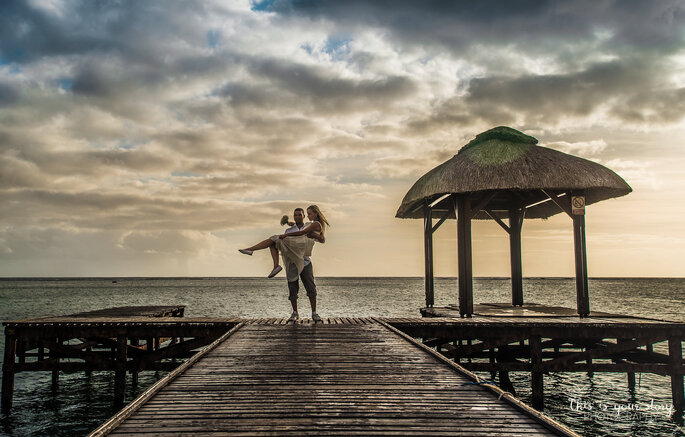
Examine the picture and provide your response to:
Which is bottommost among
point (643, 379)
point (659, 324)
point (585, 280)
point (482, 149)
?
point (643, 379)

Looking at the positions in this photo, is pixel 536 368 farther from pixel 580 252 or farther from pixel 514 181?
pixel 514 181

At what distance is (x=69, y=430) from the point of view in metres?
9.86

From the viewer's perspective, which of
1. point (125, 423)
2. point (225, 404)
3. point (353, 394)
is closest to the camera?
point (125, 423)

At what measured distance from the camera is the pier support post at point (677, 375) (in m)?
10.1

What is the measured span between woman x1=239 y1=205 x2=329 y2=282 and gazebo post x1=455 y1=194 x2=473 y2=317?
11.4 feet

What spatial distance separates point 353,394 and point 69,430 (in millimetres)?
8218

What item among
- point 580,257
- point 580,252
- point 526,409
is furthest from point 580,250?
point 526,409

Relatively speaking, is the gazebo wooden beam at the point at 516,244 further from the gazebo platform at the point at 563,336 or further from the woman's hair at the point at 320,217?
the woman's hair at the point at 320,217

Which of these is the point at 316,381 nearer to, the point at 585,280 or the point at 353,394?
the point at 353,394

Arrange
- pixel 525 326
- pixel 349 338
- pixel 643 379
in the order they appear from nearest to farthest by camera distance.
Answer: pixel 349 338 < pixel 525 326 < pixel 643 379

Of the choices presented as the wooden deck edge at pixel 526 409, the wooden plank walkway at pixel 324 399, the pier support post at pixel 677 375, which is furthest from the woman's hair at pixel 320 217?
the pier support post at pixel 677 375

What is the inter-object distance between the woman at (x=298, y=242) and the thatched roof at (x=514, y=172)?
320 cm

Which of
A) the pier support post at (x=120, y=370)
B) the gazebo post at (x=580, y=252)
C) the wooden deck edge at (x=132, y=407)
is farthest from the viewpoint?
the gazebo post at (x=580, y=252)

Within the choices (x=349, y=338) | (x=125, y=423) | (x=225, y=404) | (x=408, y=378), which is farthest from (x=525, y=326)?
(x=125, y=423)
